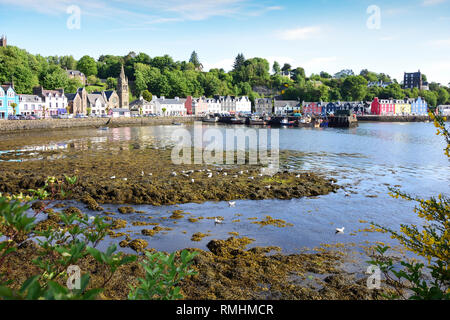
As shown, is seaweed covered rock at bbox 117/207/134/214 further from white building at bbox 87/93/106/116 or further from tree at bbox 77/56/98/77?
tree at bbox 77/56/98/77

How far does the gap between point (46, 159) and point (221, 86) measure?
553 ft

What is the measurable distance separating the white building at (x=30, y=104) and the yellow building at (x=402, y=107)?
521 feet

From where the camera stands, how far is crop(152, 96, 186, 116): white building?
14150 centimetres

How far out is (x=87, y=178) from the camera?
899 inches

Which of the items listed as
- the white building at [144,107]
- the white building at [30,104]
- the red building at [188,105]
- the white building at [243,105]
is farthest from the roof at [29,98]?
the white building at [243,105]

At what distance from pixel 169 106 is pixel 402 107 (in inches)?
4675

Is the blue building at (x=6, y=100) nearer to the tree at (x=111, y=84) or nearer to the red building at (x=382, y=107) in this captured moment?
the tree at (x=111, y=84)

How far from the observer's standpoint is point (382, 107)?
160 metres

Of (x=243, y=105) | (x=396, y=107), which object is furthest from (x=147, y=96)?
(x=396, y=107)

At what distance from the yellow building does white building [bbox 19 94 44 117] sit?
158747 mm

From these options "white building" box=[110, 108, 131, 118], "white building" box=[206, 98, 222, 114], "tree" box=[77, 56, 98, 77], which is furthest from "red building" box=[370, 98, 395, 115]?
"tree" box=[77, 56, 98, 77]

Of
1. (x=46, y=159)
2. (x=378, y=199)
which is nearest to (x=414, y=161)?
(x=378, y=199)

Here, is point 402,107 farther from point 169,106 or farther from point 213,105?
point 169,106
